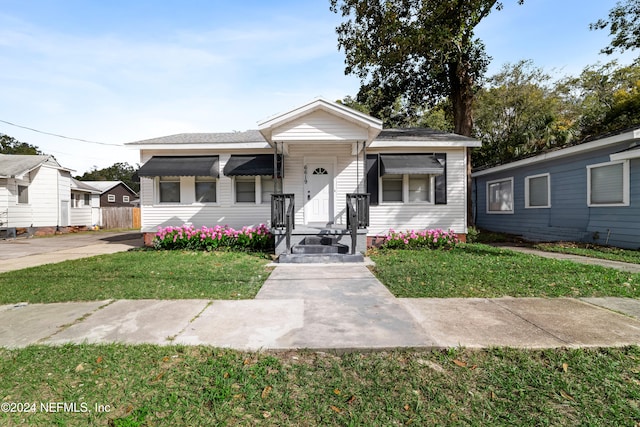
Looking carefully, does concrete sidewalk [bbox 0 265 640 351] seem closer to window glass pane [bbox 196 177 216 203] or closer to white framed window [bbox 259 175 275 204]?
white framed window [bbox 259 175 275 204]

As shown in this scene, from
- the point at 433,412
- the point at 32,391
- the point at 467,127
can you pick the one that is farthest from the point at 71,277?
the point at 467,127

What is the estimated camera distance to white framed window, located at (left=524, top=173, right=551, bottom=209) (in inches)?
426

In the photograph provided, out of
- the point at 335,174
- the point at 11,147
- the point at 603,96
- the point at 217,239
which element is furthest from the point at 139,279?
the point at 11,147

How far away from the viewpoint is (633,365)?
7.47 ft

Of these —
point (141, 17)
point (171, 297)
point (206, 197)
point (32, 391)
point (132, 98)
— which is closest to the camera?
point (32, 391)

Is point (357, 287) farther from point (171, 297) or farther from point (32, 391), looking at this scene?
point (32, 391)

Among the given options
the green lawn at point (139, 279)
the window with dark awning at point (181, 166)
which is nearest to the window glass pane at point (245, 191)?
the window with dark awning at point (181, 166)

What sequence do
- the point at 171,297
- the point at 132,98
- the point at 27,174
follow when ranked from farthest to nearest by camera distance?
the point at 27,174 < the point at 132,98 < the point at 171,297

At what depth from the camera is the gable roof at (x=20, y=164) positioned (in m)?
14.9

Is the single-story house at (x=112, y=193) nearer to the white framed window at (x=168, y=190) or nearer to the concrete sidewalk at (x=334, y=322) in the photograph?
the white framed window at (x=168, y=190)

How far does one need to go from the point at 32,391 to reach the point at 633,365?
427cm

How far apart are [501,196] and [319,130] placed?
32.3ft

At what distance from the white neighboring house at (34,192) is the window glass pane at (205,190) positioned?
12.1 m

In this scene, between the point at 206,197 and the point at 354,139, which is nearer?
the point at 354,139
